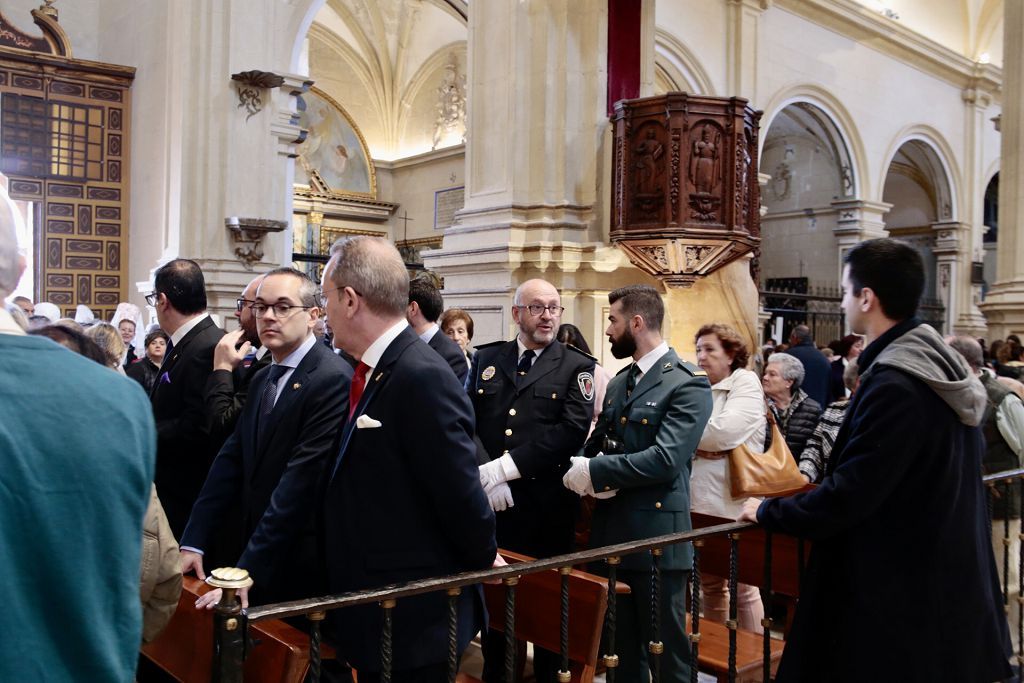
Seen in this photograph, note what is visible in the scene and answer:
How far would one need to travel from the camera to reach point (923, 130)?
1941 centimetres

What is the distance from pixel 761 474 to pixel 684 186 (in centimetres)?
348

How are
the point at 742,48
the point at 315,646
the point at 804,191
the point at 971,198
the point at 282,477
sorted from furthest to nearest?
the point at 971,198, the point at 804,191, the point at 742,48, the point at 282,477, the point at 315,646

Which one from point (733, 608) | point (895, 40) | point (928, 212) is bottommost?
point (733, 608)

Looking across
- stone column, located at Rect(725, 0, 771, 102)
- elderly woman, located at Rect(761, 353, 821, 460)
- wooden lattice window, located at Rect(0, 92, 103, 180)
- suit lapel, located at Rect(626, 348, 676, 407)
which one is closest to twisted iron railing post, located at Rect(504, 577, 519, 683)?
suit lapel, located at Rect(626, 348, 676, 407)

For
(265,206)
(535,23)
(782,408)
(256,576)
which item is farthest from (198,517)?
(265,206)

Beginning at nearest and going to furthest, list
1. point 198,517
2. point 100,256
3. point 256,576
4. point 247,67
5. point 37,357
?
1. point 37,357
2. point 256,576
3. point 198,517
4. point 247,67
5. point 100,256

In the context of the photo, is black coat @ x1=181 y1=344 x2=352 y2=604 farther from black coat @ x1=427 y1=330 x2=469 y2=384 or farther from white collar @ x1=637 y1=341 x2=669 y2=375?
white collar @ x1=637 y1=341 x2=669 y2=375

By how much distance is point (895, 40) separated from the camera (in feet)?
59.4

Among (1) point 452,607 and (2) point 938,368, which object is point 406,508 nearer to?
(1) point 452,607

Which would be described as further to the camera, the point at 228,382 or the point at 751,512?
the point at 228,382

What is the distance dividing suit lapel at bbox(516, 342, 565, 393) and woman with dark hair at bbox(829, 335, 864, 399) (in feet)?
16.3

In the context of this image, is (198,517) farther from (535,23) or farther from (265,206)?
(265,206)

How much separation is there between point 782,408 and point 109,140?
30.5 feet

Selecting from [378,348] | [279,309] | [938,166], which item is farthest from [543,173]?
[938,166]
